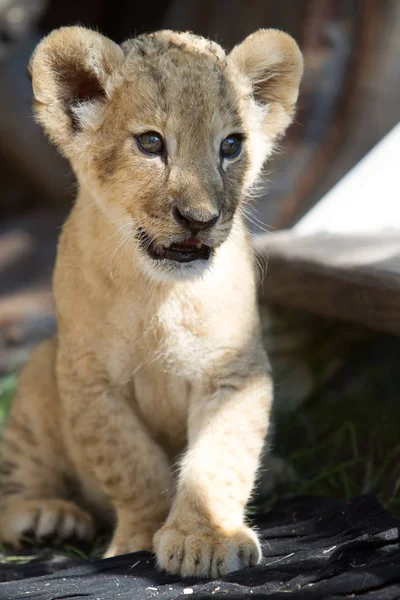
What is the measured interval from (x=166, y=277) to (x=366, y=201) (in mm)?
1972

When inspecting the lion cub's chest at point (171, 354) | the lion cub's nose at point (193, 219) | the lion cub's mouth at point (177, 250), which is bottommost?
the lion cub's chest at point (171, 354)

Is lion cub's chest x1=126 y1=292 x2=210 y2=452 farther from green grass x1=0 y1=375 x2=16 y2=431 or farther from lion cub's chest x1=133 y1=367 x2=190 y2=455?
green grass x1=0 y1=375 x2=16 y2=431

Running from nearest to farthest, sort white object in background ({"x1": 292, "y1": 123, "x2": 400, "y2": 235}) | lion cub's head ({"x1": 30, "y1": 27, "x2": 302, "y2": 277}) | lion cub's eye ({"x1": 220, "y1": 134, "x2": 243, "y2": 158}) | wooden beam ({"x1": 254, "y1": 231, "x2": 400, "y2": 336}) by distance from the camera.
Answer: 1. lion cub's head ({"x1": 30, "y1": 27, "x2": 302, "y2": 277})
2. lion cub's eye ({"x1": 220, "y1": 134, "x2": 243, "y2": 158})
3. wooden beam ({"x1": 254, "y1": 231, "x2": 400, "y2": 336})
4. white object in background ({"x1": 292, "y1": 123, "x2": 400, "y2": 235})

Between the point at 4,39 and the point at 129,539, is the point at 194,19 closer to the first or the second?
the point at 4,39

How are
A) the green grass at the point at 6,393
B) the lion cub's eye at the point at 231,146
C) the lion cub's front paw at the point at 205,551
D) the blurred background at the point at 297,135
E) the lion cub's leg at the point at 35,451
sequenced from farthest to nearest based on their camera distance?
the green grass at the point at 6,393 → the blurred background at the point at 297,135 → the lion cub's leg at the point at 35,451 → the lion cub's eye at the point at 231,146 → the lion cub's front paw at the point at 205,551

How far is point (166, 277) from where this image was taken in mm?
3500

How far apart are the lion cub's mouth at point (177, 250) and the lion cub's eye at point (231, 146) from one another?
1.42ft

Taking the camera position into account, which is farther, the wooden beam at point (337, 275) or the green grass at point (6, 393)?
the green grass at point (6, 393)

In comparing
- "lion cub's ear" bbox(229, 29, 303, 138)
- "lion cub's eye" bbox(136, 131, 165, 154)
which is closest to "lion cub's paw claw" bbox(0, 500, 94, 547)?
"lion cub's eye" bbox(136, 131, 165, 154)

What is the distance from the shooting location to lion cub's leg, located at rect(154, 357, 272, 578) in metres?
3.24

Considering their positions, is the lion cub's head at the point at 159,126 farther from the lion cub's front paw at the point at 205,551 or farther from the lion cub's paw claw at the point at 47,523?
the lion cub's paw claw at the point at 47,523

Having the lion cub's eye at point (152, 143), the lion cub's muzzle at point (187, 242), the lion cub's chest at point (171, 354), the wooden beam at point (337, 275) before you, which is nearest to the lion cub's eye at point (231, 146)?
the lion cub's eye at point (152, 143)

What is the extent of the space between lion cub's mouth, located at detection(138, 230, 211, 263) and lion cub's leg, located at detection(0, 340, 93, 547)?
1314 mm

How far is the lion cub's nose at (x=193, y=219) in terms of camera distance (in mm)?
3201
